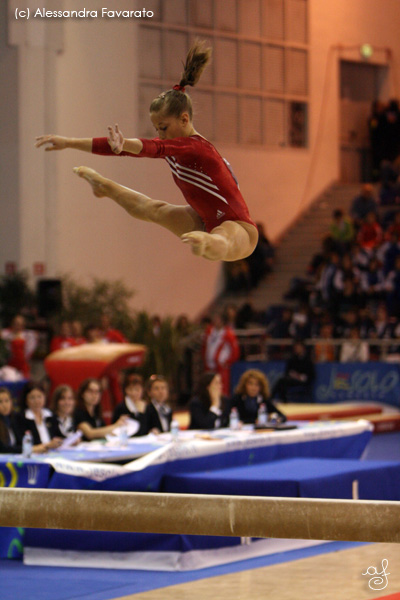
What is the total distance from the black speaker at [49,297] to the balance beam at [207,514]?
1046 cm

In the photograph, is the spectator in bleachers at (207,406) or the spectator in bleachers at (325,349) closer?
the spectator in bleachers at (207,406)

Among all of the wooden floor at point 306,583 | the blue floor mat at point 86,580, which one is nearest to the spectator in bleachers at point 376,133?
the wooden floor at point 306,583

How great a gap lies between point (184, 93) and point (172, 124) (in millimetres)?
174

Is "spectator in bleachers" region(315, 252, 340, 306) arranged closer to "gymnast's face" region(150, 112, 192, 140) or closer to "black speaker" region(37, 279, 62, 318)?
"black speaker" region(37, 279, 62, 318)

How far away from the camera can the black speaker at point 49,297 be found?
1473cm

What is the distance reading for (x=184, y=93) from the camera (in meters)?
4.27

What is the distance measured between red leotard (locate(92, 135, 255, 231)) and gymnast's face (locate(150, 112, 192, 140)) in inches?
2.3

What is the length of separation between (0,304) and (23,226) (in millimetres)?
1516

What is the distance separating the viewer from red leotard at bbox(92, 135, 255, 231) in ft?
13.6

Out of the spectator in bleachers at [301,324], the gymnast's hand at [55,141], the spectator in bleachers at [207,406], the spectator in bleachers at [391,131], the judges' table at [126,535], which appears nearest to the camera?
the gymnast's hand at [55,141]

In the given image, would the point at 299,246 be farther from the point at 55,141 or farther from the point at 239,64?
the point at 55,141

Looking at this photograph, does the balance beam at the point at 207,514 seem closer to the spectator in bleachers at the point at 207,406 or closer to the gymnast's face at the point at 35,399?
the gymnast's face at the point at 35,399

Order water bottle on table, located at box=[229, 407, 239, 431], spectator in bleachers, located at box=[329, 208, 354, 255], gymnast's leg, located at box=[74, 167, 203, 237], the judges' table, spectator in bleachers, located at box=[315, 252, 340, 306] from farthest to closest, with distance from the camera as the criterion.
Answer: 1. spectator in bleachers, located at box=[329, 208, 354, 255]
2. spectator in bleachers, located at box=[315, 252, 340, 306]
3. water bottle on table, located at box=[229, 407, 239, 431]
4. the judges' table
5. gymnast's leg, located at box=[74, 167, 203, 237]

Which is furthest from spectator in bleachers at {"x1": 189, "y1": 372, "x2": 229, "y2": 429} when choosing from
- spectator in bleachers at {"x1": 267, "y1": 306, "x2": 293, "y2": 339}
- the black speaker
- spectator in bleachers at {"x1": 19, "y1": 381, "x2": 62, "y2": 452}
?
spectator in bleachers at {"x1": 267, "y1": 306, "x2": 293, "y2": 339}
